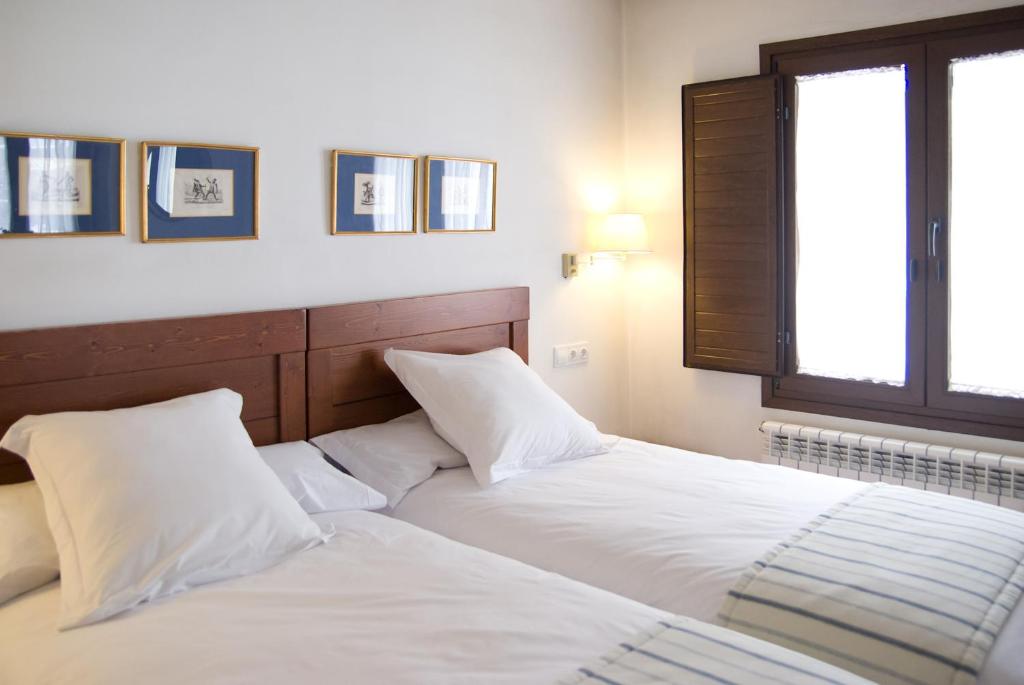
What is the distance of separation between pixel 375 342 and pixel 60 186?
115 cm

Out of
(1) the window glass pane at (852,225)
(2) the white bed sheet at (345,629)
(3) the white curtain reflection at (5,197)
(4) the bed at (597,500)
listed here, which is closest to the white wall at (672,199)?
(1) the window glass pane at (852,225)

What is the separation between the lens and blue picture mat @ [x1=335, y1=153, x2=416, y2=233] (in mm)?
3129

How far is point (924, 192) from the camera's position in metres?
3.44

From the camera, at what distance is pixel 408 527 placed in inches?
97.3

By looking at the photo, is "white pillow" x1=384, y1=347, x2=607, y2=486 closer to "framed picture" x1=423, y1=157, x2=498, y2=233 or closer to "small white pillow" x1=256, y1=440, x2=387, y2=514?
"small white pillow" x1=256, y1=440, x2=387, y2=514

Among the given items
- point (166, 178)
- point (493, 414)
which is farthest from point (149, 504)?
point (493, 414)

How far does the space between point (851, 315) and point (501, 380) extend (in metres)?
1.54

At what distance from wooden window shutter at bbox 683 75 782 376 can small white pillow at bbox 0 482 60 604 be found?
2.78m

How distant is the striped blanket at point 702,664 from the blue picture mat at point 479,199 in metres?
2.05

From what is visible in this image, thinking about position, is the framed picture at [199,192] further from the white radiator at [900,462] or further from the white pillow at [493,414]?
the white radiator at [900,462]

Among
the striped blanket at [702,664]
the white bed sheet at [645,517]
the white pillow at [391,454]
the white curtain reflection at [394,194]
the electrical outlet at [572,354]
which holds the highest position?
the white curtain reflection at [394,194]

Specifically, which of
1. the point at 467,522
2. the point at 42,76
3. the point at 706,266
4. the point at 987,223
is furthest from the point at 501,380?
the point at 987,223

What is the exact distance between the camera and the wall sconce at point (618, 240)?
4059mm

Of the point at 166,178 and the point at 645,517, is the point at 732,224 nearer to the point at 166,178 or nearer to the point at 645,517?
the point at 645,517
